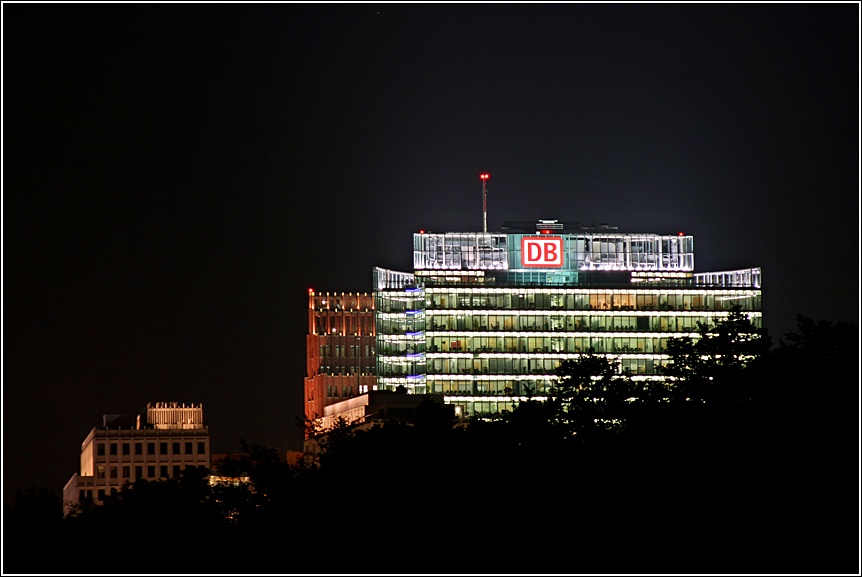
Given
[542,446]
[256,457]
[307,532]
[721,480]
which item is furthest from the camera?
[256,457]

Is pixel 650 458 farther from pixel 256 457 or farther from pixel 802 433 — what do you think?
pixel 256 457

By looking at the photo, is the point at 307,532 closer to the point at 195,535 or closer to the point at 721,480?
the point at 195,535

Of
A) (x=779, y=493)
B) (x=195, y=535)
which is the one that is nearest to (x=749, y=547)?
(x=779, y=493)

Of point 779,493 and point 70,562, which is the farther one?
point 70,562

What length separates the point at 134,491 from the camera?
13888 cm

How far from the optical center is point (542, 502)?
10875cm

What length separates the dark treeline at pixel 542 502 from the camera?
309 feet

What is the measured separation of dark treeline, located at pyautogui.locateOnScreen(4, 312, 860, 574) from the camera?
309 ft

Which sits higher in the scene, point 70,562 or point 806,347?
point 806,347

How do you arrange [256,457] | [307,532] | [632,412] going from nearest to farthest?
[307,532]
[256,457]
[632,412]

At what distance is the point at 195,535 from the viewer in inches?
4646

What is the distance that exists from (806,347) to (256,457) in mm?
39943

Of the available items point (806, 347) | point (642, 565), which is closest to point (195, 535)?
point (642, 565)

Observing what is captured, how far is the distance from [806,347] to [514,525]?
33.2 metres
